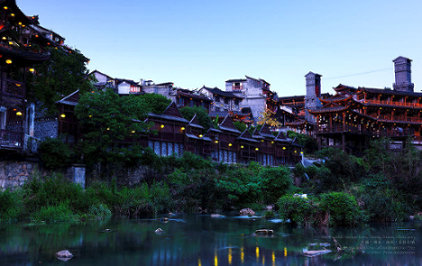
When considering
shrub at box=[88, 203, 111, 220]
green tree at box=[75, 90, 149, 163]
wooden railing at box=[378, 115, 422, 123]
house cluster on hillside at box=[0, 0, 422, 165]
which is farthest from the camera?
wooden railing at box=[378, 115, 422, 123]

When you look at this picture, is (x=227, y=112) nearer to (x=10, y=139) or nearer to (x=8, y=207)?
(x=10, y=139)

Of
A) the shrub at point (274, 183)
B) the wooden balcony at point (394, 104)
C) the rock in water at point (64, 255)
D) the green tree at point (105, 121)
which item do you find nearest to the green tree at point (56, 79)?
the green tree at point (105, 121)

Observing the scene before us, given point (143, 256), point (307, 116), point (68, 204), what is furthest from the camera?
point (307, 116)

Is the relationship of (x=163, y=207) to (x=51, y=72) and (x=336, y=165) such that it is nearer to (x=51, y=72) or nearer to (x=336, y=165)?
(x=336, y=165)

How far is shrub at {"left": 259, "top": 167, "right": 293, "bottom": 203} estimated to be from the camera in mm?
37594

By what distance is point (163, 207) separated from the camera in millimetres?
30953

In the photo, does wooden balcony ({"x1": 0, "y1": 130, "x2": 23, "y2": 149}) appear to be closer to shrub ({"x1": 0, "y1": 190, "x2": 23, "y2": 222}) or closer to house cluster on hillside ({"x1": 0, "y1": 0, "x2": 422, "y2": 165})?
house cluster on hillside ({"x1": 0, "y1": 0, "x2": 422, "y2": 165})

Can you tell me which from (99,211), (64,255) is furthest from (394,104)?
(64,255)

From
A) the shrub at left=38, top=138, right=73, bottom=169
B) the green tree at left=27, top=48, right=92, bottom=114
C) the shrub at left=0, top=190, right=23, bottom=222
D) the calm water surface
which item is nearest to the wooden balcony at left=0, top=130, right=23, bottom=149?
the shrub at left=38, top=138, right=73, bottom=169

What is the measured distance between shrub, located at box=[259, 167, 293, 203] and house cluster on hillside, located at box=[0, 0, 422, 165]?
12317 mm

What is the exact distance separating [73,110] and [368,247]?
28660 mm

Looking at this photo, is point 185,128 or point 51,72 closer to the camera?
point 51,72

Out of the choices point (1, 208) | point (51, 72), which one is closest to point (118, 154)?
point (1, 208)

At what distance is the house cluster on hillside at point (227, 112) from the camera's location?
2870 cm
